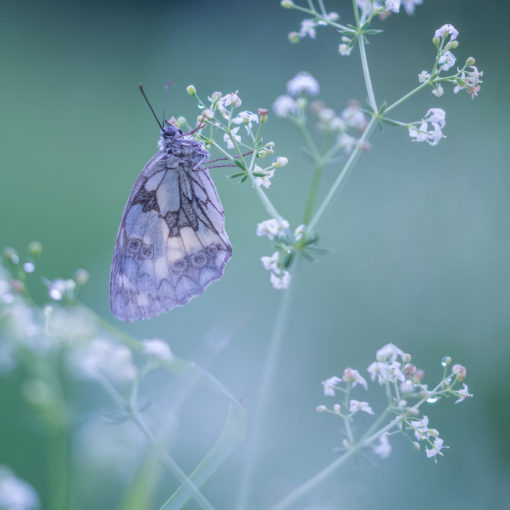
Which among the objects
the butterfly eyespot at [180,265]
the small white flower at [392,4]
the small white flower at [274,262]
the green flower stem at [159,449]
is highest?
the small white flower at [392,4]

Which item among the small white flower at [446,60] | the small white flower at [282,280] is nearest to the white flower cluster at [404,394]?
the small white flower at [282,280]

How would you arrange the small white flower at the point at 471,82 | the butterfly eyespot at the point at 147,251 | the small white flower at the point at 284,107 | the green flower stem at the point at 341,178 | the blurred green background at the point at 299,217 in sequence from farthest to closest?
the blurred green background at the point at 299,217
the butterfly eyespot at the point at 147,251
the small white flower at the point at 284,107
the small white flower at the point at 471,82
the green flower stem at the point at 341,178

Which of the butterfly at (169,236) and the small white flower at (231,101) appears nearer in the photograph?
the small white flower at (231,101)

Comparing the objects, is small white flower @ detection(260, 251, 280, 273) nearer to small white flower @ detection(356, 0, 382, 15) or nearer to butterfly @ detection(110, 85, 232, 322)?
butterfly @ detection(110, 85, 232, 322)

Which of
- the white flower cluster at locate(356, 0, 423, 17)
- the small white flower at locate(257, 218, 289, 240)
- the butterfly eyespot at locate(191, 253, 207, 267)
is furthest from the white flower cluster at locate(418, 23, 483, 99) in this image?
the butterfly eyespot at locate(191, 253, 207, 267)

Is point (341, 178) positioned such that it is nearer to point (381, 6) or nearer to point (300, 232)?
point (300, 232)

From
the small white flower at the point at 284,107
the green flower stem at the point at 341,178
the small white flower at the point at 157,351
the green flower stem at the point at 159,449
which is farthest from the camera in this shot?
the small white flower at the point at 284,107

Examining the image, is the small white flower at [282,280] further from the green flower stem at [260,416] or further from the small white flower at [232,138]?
the small white flower at [232,138]

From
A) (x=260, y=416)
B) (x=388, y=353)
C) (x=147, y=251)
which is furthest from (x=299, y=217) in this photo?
(x=260, y=416)
